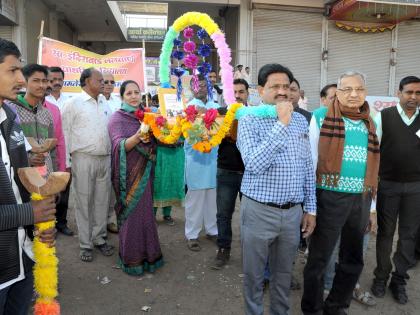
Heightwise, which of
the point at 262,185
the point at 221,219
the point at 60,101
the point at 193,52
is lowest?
the point at 221,219

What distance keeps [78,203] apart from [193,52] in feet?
6.90

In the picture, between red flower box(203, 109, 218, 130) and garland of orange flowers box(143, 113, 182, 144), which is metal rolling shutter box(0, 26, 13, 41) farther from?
red flower box(203, 109, 218, 130)

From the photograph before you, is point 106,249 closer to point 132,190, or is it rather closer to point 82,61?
point 132,190

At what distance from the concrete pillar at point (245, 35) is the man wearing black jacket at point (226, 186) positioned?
29.1 feet

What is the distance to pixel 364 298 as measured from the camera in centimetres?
343

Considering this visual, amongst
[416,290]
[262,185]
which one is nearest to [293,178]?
[262,185]

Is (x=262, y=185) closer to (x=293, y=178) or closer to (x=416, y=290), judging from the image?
(x=293, y=178)

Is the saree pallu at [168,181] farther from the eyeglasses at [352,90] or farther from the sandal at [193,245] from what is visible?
the eyeglasses at [352,90]

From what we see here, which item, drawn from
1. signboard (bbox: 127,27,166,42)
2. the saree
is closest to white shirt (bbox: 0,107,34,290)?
the saree

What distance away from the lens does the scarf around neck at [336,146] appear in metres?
2.79

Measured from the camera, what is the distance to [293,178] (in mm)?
2521

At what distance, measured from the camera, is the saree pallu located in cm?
529

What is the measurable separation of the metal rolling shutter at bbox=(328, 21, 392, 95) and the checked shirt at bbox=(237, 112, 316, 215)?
11.5 meters

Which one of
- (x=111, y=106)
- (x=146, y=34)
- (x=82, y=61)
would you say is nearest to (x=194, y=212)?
(x=111, y=106)
